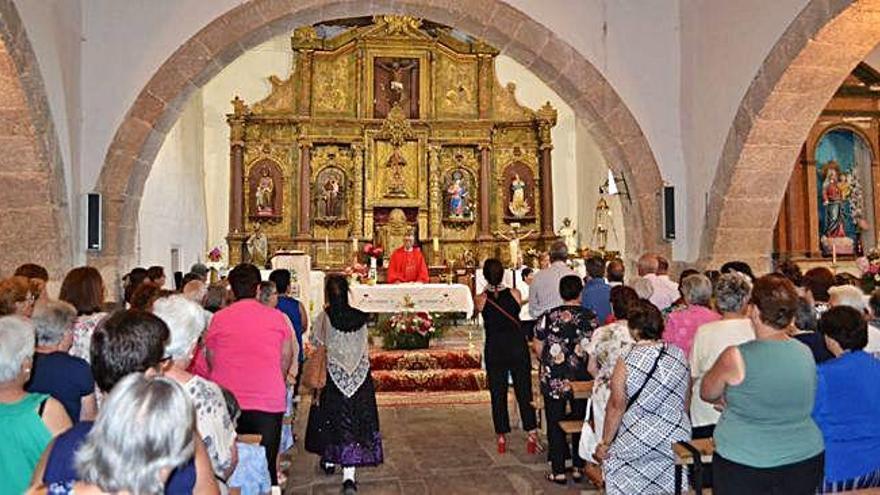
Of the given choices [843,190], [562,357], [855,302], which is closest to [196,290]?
[562,357]

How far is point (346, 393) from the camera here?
5.02 metres

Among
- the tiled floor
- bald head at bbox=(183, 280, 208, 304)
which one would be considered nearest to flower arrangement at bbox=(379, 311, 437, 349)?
the tiled floor

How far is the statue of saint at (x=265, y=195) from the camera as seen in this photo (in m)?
14.3

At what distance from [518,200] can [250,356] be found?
11374 millimetres

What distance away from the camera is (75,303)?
4012 millimetres

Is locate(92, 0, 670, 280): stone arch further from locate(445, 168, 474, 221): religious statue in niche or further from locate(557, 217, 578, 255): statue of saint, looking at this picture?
locate(445, 168, 474, 221): religious statue in niche

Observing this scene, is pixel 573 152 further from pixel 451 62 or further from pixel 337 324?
pixel 337 324

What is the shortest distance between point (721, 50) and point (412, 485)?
16.0 feet

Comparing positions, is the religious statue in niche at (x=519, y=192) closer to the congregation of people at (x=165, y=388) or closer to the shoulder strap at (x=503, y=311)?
the shoulder strap at (x=503, y=311)

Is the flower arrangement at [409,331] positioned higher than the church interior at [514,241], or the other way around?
the church interior at [514,241]

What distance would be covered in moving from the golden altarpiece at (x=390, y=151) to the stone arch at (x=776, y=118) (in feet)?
23.9

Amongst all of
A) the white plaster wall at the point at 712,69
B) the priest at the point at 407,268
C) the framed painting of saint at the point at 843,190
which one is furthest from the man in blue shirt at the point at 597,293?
the framed painting of saint at the point at 843,190

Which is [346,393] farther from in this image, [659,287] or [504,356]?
[659,287]

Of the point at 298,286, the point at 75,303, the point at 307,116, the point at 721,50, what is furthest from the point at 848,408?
the point at 307,116
